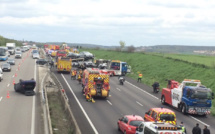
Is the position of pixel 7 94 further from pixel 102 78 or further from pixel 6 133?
pixel 6 133

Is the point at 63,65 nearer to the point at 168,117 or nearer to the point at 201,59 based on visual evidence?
the point at 201,59

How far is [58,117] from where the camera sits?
2669 cm

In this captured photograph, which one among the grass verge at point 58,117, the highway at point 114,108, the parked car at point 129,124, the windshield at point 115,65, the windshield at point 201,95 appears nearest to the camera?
the parked car at point 129,124

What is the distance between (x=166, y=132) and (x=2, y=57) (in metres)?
67.9

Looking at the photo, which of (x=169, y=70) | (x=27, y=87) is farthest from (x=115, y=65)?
(x=27, y=87)

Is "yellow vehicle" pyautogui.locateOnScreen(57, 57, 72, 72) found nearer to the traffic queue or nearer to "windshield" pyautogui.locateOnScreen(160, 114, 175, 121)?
the traffic queue

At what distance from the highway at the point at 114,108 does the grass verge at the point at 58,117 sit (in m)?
0.99

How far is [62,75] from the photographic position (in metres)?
55.0

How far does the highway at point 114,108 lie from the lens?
25125 mm

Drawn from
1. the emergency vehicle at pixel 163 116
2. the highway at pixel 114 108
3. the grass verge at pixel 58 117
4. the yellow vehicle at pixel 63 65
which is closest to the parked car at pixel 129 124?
the highway at pixel 114 108

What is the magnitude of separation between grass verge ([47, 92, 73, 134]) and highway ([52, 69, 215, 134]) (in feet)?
3.26

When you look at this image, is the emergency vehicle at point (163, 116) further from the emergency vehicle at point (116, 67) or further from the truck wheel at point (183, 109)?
the emergency vehicle at point (116, 67)

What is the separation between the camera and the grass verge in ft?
74.8

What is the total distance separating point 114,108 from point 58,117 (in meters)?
6.66
